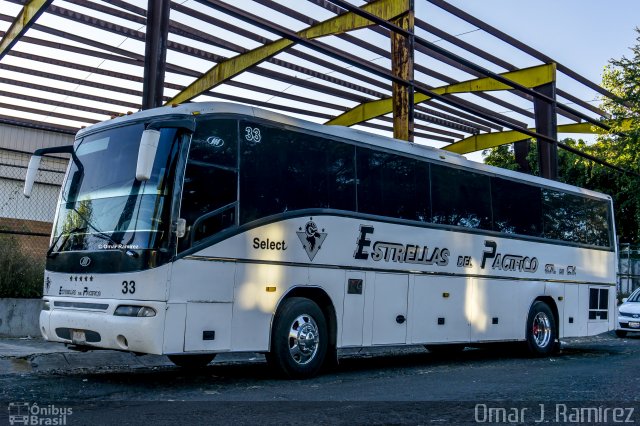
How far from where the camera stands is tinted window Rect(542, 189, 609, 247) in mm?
14961

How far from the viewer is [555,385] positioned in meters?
9.41

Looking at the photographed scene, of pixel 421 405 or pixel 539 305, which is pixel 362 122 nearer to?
pixel 539 305

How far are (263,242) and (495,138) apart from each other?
87.3 feet

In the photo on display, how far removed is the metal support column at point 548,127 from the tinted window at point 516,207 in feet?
34.4

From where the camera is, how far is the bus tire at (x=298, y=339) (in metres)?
9.38

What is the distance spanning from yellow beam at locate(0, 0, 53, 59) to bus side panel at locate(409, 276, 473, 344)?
11.4 m

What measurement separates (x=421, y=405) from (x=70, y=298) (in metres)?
4.45

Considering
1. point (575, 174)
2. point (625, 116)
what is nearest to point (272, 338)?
point (625, 116)

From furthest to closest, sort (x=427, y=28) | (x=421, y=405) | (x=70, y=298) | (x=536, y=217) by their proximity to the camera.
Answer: (x=427, y=28) → (x=536, y=217) → (x=70, y=298) → (x=421, y=405)

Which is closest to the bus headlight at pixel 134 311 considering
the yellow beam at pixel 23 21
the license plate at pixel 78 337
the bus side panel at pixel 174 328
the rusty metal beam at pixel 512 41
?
the bus side panel at pixel 174 328

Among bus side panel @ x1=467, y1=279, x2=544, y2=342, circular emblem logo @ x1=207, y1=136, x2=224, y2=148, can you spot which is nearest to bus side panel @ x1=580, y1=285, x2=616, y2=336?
bus side panel @ x1=467, y1=279, x2=544, y2=342

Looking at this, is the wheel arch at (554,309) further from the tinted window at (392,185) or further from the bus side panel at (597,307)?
the tinted window at (392,185)

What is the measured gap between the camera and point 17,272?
521 inches

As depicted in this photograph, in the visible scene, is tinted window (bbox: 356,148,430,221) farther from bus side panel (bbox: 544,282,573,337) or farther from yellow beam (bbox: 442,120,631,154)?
yellow beam (bbox: 442,120,631,154)
